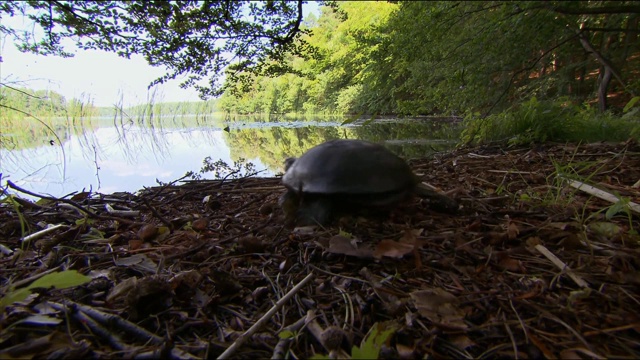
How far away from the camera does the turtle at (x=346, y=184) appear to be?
5.73ft

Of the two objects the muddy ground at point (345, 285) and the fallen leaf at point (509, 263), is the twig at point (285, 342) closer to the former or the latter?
the muddy ground at point (345, 285)

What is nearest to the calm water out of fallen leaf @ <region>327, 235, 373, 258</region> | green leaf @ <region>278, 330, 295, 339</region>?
fallen leaf @ <region>327, 235, 373, 258</region>

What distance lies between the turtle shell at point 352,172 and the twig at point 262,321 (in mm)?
539

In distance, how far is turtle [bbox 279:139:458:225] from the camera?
1746 mm

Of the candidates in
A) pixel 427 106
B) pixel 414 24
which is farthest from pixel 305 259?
pixel 427 106

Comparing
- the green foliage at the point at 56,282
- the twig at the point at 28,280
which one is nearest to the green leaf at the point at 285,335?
the green foliage at the point at 56,282

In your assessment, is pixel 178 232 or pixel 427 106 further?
pixel 427 106

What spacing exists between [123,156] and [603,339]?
849 centimetres

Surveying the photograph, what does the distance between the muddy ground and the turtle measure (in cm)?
10

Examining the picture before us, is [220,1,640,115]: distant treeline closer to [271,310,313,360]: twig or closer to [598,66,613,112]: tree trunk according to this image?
[598,66,613,112]: tree trunk

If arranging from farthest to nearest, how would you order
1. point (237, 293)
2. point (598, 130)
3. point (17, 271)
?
1. point (598, 130)
2. point (17, 271)
3. point (237, 293)

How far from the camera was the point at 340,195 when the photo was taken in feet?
5.76

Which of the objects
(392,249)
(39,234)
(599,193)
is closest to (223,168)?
(39,234)

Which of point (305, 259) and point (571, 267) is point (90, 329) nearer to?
point (305, 259)
